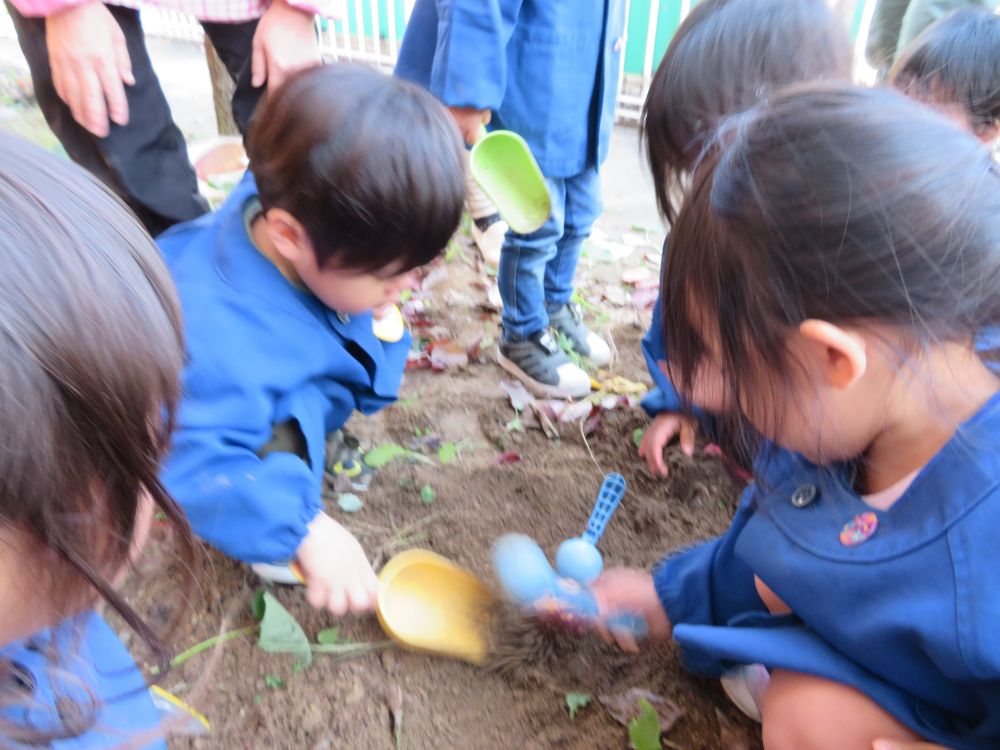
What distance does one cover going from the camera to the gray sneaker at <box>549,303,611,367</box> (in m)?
2.06

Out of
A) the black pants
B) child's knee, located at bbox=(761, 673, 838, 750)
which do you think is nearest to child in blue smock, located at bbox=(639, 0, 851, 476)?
child's knee, located at bbox=(761, 673, 838, 750)

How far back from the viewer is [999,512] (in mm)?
755

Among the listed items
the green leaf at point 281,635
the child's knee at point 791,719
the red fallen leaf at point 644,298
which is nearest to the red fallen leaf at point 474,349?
the red fallen leaf at point 644,298

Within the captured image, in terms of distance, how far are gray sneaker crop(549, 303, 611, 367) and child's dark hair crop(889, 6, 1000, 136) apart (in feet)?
2.99

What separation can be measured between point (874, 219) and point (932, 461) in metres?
0.28

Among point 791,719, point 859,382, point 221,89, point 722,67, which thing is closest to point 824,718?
point 791,719

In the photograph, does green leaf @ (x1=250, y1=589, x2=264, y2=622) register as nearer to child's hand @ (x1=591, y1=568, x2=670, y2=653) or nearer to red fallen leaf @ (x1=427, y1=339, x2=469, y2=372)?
child's hand @ (x1=591, y1=568, x2=670, y2=653)

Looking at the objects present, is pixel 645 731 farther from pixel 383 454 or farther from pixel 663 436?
pixel 383 454

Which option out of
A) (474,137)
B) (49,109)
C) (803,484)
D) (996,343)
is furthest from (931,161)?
(49,109)

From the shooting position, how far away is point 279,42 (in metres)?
1.57

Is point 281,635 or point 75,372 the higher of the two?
point 75,372

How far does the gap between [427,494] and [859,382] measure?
37.1 inches

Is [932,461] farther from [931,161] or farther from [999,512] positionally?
[931,161]

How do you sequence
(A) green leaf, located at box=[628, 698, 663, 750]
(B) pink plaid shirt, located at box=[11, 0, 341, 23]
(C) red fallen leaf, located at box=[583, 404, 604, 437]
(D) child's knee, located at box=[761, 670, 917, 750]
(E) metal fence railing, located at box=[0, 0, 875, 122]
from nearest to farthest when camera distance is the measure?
(D) child's knee, located at box=[761, 670, 917, 750] < (A) green leaf, located at box=[628, 698, 663, 750] < (B) pink plaid shirt, located at box=[11, 0, 341, 23] < (C) red fallen leaf, located at box=[583, 404, 604, 437] < (E) metal fence railing, located at box=[0, 0, 875, 122]
